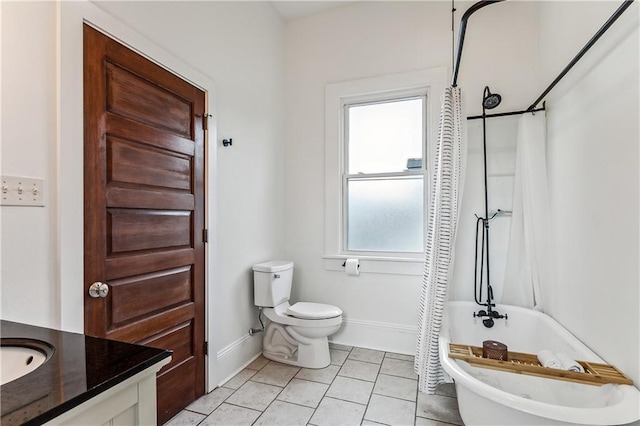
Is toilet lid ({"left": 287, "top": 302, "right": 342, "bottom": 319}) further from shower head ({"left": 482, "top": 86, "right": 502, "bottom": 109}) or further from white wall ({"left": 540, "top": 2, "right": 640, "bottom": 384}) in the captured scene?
shower head ({"left": 482, "top": 86, "right": 502, "bottom": 109})

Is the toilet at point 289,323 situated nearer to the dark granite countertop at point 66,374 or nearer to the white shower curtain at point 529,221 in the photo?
the white shower curtain at point 529,221

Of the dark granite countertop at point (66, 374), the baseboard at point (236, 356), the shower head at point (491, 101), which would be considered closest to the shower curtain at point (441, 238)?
the shower head at point (491, 101)

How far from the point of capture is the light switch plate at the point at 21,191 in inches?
45.2

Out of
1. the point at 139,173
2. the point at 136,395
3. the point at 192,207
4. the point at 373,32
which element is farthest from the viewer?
the point at 373,32

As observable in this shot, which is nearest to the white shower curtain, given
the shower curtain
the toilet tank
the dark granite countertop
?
the shower curtain

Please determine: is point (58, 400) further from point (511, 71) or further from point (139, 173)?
point (511, 71)

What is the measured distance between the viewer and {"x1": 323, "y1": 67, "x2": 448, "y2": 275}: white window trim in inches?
109

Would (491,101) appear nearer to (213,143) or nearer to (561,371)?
(561,371)

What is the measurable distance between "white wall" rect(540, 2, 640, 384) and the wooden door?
7.24 feet

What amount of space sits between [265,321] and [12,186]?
202 cm

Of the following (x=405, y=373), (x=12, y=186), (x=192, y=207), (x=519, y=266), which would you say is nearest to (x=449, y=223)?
(x=519, y=266)

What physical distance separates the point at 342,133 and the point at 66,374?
9.05 ft

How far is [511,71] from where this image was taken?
256 cm

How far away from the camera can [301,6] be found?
3033 millimetres
